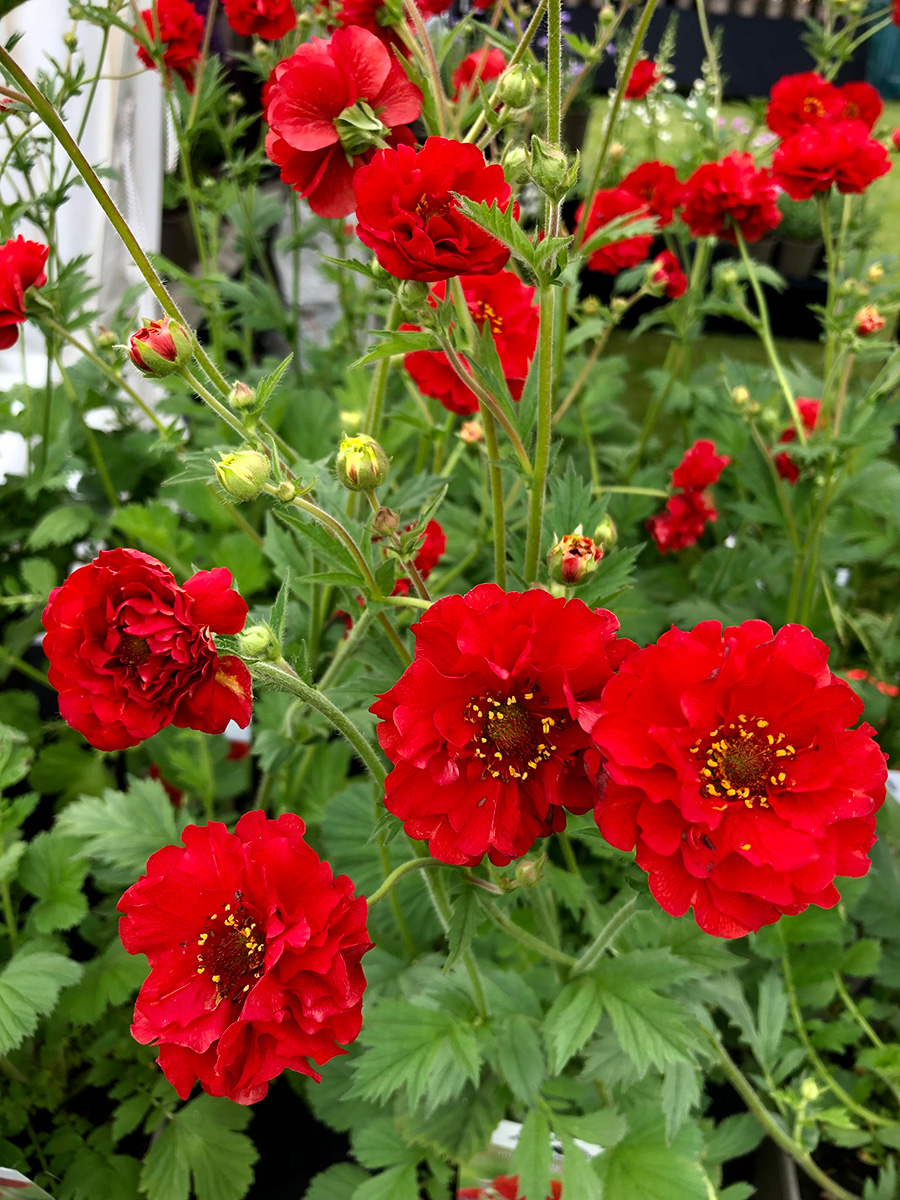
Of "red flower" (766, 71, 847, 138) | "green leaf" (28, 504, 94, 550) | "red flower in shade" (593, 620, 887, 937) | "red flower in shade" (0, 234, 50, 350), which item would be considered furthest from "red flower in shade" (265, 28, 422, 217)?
"red flower" (766, 71, 847, 138)

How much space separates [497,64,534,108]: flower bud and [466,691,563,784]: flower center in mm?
427

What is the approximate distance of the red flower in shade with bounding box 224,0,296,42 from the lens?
3.63 feet

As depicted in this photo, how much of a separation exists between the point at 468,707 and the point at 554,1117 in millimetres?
482

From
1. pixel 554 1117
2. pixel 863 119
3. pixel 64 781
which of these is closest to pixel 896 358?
pixel 863 119

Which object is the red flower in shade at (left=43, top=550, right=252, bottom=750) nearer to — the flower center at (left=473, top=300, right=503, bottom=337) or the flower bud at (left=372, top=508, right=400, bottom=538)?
the flower bud at (left=372, top=508, right=400, bottom=538)

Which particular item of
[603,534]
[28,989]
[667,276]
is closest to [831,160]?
[667,276]

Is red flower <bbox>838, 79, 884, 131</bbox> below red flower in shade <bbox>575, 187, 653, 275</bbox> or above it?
above

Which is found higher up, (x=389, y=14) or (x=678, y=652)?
(x=389, y=14)

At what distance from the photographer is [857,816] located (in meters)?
0.49

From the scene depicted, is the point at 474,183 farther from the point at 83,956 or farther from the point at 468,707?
the point at 83,956

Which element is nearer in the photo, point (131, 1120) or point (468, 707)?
point (468, 707)

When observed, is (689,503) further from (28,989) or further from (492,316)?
(28,989)

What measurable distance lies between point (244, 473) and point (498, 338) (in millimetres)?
381

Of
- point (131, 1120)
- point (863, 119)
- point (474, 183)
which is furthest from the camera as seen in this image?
point (863, 119)
